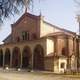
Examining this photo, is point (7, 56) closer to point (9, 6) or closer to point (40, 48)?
point (40, 48)

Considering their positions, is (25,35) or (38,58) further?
(25,35)

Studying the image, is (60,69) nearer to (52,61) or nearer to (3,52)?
(52,61)

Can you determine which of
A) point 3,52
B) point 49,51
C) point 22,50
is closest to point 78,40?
point 49,51

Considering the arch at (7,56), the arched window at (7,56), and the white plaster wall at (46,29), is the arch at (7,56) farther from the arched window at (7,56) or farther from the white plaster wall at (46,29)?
the white plaster wall at (46,29)

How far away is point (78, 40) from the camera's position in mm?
59938

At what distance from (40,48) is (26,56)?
15.9 feet

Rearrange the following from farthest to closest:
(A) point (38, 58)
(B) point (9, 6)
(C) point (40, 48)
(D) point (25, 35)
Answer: (D) point (25, 35) → (A) point (38, 58) → (C) point (40, 48) → (B) point (9, 6)

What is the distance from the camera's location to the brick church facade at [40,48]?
53.1 metres

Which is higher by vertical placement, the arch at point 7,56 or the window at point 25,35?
the window at point 25,35

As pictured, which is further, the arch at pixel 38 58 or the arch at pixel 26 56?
the arch at pixel 26 56

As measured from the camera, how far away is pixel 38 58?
5662 centimetres

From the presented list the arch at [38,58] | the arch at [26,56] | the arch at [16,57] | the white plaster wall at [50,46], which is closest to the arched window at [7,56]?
the arch at [16,57]

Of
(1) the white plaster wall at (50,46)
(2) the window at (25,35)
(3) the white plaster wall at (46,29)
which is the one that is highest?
(3) the white plaster wall at (46,29)

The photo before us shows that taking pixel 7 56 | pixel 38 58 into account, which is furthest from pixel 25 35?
pixel 38 58
